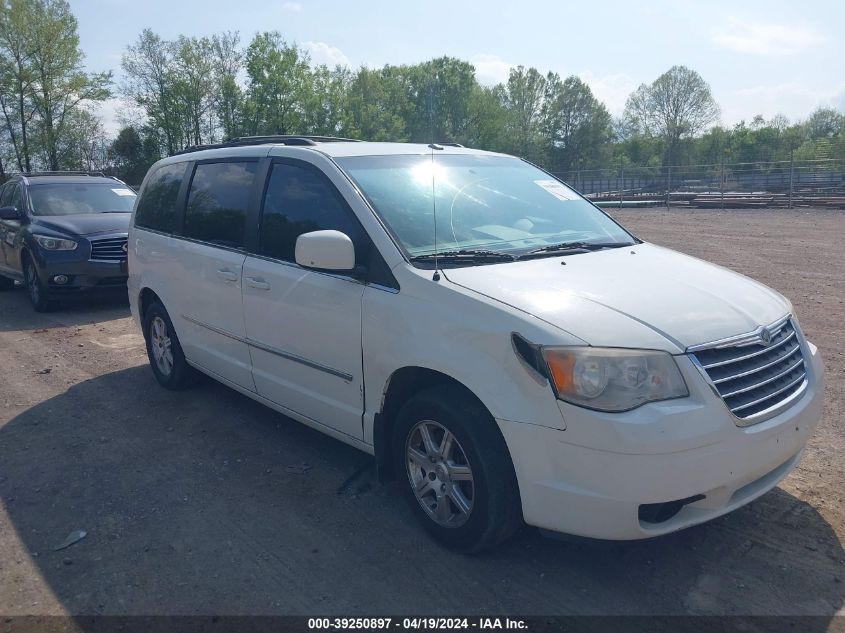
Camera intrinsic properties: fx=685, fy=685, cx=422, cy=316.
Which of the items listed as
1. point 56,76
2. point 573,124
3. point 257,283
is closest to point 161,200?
point 257,283

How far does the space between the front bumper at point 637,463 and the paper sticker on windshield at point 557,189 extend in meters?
2.06

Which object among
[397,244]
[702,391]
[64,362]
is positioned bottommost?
[64,362]

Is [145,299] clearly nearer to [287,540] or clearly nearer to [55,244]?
[287,540]

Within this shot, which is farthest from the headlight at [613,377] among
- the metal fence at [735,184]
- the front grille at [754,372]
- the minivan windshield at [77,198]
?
the metal fence at [735,184]

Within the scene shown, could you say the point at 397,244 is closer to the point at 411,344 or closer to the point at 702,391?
the point at 411,344

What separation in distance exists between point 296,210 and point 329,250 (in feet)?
2.71

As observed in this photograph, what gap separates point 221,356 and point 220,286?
53cm

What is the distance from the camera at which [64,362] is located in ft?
23.2

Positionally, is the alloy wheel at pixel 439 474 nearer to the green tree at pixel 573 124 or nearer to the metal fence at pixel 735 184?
the metal fence at pixel 735 184

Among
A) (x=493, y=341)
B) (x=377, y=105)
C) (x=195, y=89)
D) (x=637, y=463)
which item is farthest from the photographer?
(x=377, y=105)

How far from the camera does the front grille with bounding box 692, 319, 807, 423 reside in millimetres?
2846

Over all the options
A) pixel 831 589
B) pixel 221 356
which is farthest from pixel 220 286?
pixel 831 589

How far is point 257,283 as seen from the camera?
431cm

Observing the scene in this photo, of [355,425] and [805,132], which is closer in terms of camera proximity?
[355,425]
